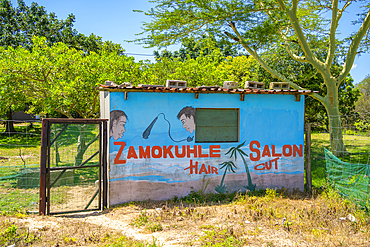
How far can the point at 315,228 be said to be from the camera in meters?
5.68

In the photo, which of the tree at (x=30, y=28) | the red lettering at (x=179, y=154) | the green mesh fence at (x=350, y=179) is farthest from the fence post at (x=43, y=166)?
the tree at (x=30, y=28)

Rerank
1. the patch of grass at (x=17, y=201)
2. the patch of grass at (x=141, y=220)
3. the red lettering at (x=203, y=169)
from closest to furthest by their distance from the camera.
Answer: the patch of grass at (x=141, y=220) → the patch of grass at (x=17, y=201) → the red lettering at (x=203, y=169)

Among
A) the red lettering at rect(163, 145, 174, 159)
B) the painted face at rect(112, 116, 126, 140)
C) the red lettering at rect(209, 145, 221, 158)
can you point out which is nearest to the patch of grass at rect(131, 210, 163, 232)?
the red lettering at rect(163, 145, 174, 159)

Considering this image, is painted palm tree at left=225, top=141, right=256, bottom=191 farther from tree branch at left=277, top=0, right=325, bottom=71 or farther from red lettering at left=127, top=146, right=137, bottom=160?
tree branch at left=277, top=0, right=325, bottom=71

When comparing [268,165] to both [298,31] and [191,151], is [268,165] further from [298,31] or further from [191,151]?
[298,31]

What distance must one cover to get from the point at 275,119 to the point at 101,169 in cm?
539

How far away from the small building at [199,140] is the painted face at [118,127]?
0.03m

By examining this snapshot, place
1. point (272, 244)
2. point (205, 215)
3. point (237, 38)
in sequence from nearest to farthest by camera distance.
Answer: point (272, 244), point (205, 215), point (237, 38)

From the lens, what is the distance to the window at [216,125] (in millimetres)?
7887

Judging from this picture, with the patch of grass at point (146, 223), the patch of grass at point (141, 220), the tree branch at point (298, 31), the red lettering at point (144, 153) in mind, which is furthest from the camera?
the tree branch at point (298, 31)

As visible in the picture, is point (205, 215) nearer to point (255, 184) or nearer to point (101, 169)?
point (255, 184)

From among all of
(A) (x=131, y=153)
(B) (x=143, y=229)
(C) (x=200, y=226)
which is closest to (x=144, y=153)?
(A) (x=131, y=153)

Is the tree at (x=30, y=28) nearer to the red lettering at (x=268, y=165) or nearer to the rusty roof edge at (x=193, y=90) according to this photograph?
the rusty roof edge at (x=193, y=90)

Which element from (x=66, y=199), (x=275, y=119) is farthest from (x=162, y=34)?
(x=66, y=199)
